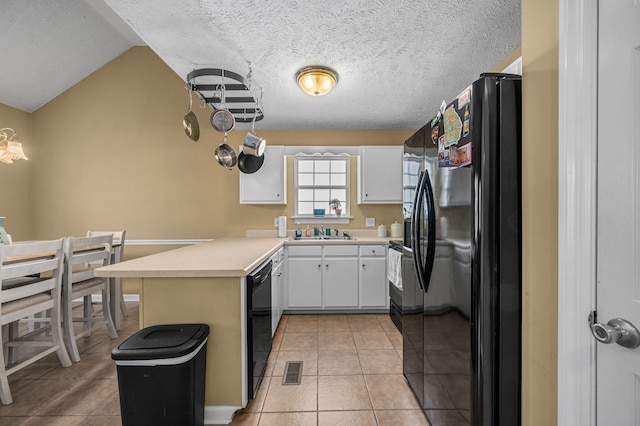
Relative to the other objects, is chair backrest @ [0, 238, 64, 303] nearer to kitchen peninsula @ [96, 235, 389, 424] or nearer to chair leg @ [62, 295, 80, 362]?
chair leg @ [62, 295, 80, 362]

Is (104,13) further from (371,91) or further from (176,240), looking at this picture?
(371,91)

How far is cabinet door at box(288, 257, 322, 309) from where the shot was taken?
3.77 m

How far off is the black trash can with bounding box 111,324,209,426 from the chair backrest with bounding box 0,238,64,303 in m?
1.19

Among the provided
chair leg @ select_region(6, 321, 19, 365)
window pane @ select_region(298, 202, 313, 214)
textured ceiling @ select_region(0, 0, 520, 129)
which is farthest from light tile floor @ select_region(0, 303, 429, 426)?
textured ceiling @ select_region(0, 0, 520, 129)

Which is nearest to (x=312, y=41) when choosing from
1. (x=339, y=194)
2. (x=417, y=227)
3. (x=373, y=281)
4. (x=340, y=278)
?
(x=417, y=227)

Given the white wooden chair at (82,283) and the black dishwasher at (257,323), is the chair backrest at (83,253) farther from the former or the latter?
the black dishwasher at (257,323)

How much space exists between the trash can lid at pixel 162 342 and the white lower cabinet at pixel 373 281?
2.30 metres

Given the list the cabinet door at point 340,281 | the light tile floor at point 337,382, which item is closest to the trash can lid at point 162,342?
the light tile floor at point 337,382

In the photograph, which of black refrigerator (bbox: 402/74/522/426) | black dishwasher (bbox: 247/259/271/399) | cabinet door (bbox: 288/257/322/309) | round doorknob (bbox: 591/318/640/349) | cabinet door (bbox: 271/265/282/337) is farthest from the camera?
cabinet door (bbox: 288/257/322/309)

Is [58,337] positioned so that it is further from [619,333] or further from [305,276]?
[619,333]

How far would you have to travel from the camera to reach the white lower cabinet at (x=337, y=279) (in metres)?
3.78

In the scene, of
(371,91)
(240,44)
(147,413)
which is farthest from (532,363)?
(371,91)

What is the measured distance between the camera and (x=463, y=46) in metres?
2.28

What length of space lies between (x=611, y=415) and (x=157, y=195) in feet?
15.7
